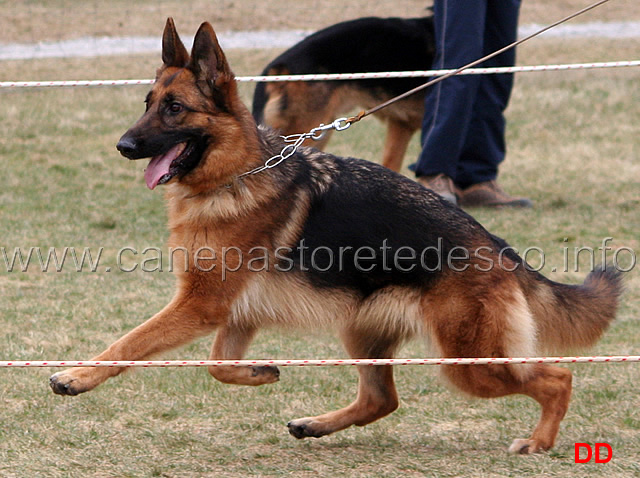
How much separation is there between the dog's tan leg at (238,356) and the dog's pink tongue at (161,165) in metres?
0.75

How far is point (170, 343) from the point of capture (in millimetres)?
3645

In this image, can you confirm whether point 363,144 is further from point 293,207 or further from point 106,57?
point 293,207

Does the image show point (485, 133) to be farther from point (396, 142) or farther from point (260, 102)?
point (260, 102)

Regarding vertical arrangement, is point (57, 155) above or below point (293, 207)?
below

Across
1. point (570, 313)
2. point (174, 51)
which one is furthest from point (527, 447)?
point (174, 51)

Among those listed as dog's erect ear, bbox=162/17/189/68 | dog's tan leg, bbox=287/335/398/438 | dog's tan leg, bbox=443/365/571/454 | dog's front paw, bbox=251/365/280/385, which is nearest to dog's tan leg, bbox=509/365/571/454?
dog's tan leg, bbox=443/365/571/454

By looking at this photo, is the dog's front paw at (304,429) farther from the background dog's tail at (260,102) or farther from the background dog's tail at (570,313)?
the background dog's tail at (260,102)

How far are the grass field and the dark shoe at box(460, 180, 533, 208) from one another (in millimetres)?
165

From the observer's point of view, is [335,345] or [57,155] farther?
[57,155]

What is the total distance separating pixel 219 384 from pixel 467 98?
12.1 feet

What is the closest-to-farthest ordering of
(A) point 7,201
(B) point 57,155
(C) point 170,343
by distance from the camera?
1. (C) point 170,343
2. (A) point 7,201
3. (B) point 57,155

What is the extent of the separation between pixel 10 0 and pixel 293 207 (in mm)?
12485

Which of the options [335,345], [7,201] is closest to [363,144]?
[7,201]

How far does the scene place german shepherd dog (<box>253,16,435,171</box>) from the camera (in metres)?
7.53
